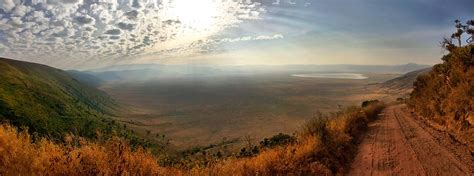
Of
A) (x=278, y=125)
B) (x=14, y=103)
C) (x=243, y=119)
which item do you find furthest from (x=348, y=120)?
(x=243, y=119)

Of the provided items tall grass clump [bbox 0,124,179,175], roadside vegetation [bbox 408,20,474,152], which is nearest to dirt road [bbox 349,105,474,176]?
roadside vegetation [bbox 408,20,474,152]

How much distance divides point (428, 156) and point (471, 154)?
105 cm

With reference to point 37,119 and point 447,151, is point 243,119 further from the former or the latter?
point 447,151

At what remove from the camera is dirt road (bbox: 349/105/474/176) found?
7910 millimetres

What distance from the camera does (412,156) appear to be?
367 inches

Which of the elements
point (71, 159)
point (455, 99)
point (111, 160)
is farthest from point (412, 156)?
point (71, 159)

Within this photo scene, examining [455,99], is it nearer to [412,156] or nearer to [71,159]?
[412,156]

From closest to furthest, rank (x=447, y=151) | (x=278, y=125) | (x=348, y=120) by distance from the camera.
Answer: (x=447, y=151), (x=348, y=120), (x=278, y=125)

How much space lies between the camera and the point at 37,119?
39.0 m

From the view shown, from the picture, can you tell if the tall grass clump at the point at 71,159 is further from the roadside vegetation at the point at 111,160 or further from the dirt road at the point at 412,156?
the dirt road at the point at 412,156

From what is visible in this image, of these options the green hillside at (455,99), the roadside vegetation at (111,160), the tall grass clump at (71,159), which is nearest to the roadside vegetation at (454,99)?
the green hillside at (455,99)

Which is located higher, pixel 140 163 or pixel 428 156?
pixel 140 163

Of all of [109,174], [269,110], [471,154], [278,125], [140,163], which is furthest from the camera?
[269,110]

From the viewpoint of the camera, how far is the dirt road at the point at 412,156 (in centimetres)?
791
